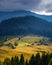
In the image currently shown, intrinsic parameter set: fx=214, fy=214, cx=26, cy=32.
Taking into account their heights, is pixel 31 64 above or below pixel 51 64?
below

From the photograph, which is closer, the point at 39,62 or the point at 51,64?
the point at 51,64

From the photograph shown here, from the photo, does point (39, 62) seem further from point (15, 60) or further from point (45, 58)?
point (15, 60)

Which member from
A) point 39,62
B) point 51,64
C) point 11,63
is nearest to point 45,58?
point 39,62

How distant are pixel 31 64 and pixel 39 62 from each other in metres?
5.30

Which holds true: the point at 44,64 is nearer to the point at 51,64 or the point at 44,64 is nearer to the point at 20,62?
the point at 20,62

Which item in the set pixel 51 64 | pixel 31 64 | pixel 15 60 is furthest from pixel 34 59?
pixel 51 64

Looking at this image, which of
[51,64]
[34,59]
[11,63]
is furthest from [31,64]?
[51,64]

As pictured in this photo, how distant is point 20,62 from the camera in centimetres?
12519

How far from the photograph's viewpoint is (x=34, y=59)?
129375 mm

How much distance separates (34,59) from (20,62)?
9.41 metres

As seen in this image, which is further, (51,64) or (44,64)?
(44,64)

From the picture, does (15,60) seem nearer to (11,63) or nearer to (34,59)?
(11,63)

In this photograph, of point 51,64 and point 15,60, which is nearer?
point 51,64

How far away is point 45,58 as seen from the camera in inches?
4993
